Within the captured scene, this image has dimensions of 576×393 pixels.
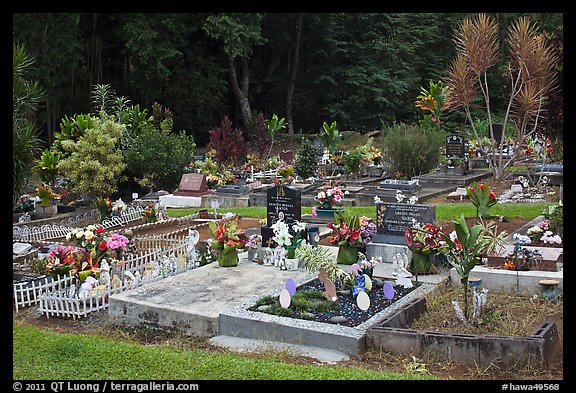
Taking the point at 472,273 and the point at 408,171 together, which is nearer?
the point at 472,273

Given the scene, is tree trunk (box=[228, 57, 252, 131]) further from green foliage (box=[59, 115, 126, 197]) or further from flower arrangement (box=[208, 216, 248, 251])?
flower arrangement (box=[208, 216, 248, 251])

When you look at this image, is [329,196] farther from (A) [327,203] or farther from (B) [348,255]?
(B) [348,255]

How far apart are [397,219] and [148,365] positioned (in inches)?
225

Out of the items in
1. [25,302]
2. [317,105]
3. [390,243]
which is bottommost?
[25,302]

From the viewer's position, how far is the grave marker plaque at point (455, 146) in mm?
23925

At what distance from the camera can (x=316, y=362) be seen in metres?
7.52

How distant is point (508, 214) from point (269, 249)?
6280 millimetres

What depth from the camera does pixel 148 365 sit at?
713cm

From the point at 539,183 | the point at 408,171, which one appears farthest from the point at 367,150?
the point at 539,183

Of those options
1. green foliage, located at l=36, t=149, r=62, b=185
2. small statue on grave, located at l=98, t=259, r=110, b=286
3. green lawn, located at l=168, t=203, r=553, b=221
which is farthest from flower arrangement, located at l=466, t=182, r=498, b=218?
green foliage, located at l=36, t=149, r=62, b=185

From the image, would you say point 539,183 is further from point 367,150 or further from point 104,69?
point 104,69

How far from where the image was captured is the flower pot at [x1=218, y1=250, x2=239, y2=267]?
1140cm

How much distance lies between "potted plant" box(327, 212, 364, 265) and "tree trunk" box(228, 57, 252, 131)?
92.5 feet

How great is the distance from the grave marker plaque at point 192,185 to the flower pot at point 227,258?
9.81 metres
